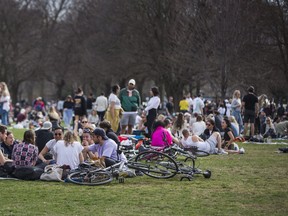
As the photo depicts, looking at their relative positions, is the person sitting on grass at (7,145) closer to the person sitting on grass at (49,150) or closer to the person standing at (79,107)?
the person sitting on grass at (49,150)

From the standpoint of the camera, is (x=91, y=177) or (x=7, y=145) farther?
(x=7, y=145)

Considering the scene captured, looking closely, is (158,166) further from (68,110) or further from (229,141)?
(68,110)

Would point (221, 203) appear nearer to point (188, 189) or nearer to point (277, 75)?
point (188, 189)

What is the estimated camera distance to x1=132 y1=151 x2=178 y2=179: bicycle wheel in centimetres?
1400

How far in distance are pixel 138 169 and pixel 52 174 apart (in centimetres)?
160

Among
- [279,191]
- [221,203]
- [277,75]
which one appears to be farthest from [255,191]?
[277,75]

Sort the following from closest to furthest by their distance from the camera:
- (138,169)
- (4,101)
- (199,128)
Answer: (138,169)
(199,128)
(4,101)

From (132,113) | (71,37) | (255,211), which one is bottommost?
(255,211)

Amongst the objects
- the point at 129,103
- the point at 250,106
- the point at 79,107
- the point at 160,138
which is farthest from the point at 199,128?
the point at 79,107

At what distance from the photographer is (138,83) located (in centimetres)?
6256

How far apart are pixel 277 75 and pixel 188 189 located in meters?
30.7

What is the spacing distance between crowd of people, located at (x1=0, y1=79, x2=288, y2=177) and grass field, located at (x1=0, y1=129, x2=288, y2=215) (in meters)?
0.92

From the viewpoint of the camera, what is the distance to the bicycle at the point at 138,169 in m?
13.2

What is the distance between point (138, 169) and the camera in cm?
1402
